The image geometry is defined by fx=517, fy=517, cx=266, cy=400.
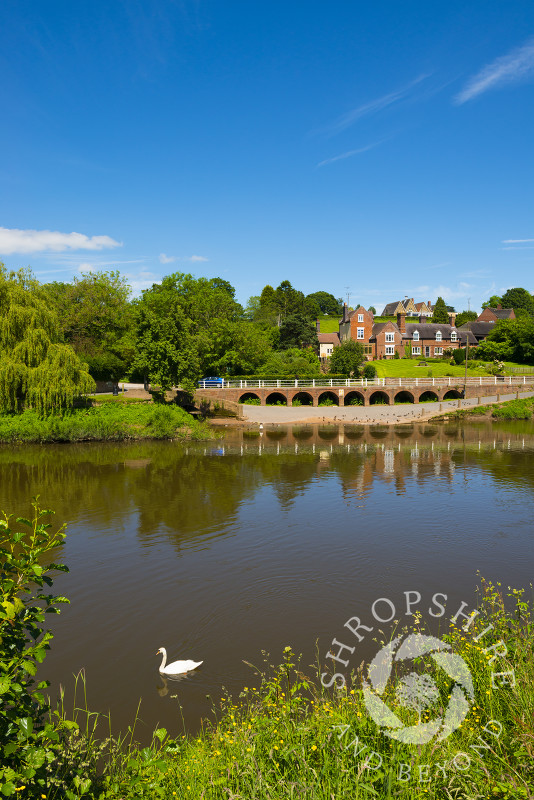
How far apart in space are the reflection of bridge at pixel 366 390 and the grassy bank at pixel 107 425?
12851mm

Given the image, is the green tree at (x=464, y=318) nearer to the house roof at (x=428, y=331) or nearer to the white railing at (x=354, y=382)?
the house roof at (x=428, y=331)

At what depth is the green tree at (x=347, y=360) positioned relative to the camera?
227 feet

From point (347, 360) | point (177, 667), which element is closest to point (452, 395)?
point (347, 360)

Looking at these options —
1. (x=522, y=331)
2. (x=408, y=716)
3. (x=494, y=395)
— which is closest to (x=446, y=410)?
(x=494, y=395)

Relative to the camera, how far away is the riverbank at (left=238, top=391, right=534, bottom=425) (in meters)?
55.6

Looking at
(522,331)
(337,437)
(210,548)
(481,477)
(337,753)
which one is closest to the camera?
(337,753)

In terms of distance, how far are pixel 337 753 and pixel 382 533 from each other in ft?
48.3

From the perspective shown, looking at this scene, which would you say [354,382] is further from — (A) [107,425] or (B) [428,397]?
(A) [107,425]

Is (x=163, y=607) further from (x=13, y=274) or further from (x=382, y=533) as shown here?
(x=13, y=274)

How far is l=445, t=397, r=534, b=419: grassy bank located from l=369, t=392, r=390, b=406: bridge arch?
942 centimetres

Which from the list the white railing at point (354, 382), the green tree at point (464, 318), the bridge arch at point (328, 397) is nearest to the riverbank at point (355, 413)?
the white railing at point (354, 382)

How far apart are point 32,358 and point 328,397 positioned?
37633 mm

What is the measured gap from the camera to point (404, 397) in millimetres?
67438

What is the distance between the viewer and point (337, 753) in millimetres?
5531
